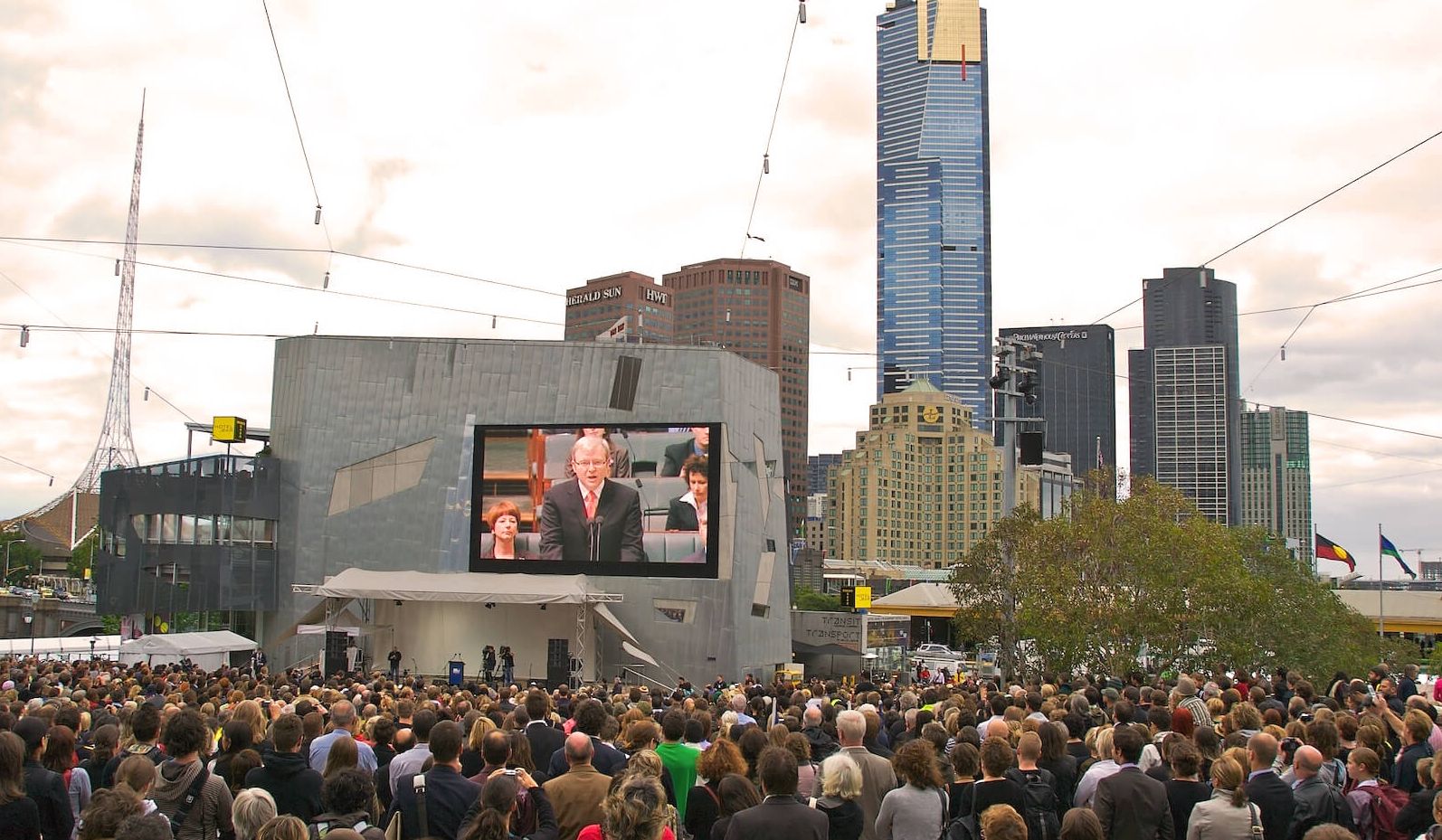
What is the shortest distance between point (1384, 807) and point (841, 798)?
11.8ft

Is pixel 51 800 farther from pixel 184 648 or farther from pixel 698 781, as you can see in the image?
pixel 184 648

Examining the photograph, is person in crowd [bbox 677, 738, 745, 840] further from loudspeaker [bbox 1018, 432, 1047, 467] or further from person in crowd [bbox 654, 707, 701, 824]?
loudspeaker [bbox 1018, 432, 1047, 467]

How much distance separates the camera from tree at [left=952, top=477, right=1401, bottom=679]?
2748cm

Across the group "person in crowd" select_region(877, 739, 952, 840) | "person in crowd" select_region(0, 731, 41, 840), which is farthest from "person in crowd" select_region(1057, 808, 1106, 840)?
"person in crowd" select_region(0, 731, 41, 840)

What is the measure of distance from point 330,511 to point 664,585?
13.0 meters

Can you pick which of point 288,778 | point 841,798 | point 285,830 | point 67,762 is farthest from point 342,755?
point 841,798

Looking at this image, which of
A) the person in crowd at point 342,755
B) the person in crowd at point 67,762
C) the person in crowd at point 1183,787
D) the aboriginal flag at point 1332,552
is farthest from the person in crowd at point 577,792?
the aboriginal flag at point 1332,552

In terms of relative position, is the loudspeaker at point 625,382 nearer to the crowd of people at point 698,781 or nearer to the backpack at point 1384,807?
the crowd of people at point 698,781

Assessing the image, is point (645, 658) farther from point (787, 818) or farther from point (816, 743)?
point (787, 818)

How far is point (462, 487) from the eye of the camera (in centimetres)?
4097

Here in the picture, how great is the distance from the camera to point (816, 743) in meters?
9.95

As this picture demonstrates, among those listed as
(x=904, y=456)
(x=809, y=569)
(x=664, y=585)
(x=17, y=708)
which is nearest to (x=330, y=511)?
(x=664, y=585)

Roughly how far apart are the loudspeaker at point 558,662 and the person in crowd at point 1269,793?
2903cm

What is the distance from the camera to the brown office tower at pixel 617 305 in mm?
63625
